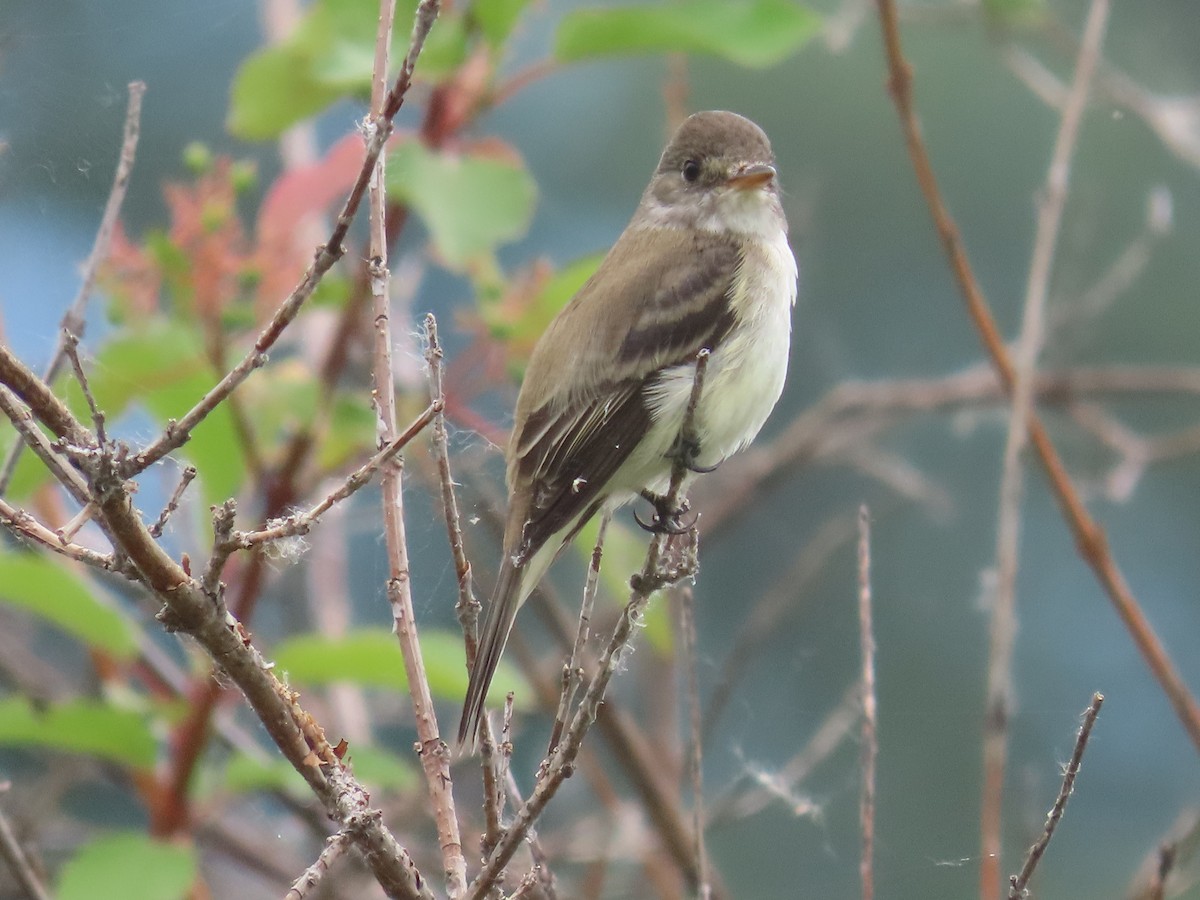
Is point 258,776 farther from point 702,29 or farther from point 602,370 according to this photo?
point 702,29

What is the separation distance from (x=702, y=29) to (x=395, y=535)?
1.37 m

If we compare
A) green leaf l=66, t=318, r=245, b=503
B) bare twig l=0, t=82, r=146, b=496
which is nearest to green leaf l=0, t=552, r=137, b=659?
green leaf l=66, t=318, r=245, b=503

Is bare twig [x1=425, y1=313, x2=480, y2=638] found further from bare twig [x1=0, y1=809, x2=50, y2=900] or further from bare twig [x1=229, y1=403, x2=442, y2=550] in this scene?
bare twig [x1=0, y1=809, x2=50, y2=900]

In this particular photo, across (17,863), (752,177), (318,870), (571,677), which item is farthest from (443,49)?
(318,870)

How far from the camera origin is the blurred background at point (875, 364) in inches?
97.9

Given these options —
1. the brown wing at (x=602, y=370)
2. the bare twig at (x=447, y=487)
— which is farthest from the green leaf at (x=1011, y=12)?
the bare twig at (x=447, y=487)

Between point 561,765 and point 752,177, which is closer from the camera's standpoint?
point 561,765

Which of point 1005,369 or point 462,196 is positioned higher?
point 462,196

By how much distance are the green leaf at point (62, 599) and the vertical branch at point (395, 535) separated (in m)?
0.97

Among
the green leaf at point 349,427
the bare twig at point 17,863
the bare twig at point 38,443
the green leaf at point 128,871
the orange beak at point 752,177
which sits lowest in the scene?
the bare twig at point 17,863

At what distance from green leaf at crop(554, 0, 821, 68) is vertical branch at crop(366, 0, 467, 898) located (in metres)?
1.09

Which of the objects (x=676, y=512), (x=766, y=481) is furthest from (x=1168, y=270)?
(x=676, y=512)

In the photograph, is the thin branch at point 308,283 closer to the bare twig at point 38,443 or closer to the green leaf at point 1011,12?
the bare twig at point 38,443

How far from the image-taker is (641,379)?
2682 millimetres
